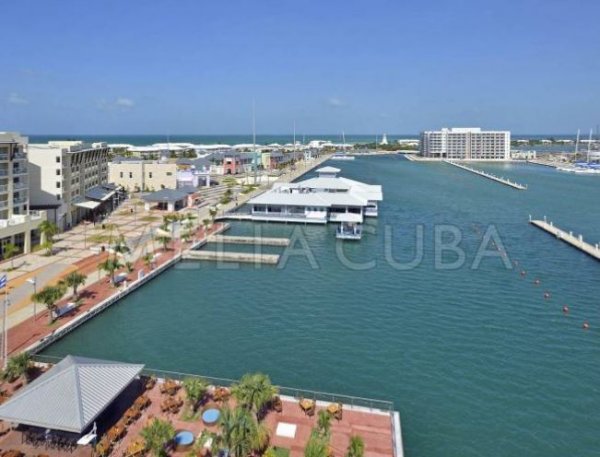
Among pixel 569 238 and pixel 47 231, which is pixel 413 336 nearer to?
pixel 47 231

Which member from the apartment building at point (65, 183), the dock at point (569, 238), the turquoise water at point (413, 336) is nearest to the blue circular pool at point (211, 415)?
the turquoise water at point (413, 336)

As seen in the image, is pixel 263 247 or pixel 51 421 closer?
pixel 51 421

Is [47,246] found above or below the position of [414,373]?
above

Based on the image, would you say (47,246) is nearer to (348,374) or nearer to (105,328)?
(105,328)

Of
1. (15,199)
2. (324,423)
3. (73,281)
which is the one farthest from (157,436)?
(15,199)

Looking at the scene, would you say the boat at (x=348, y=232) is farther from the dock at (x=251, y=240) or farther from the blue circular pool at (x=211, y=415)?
the blue circular pool at (x=211, y=415)

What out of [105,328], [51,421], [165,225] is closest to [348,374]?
[51,421]
